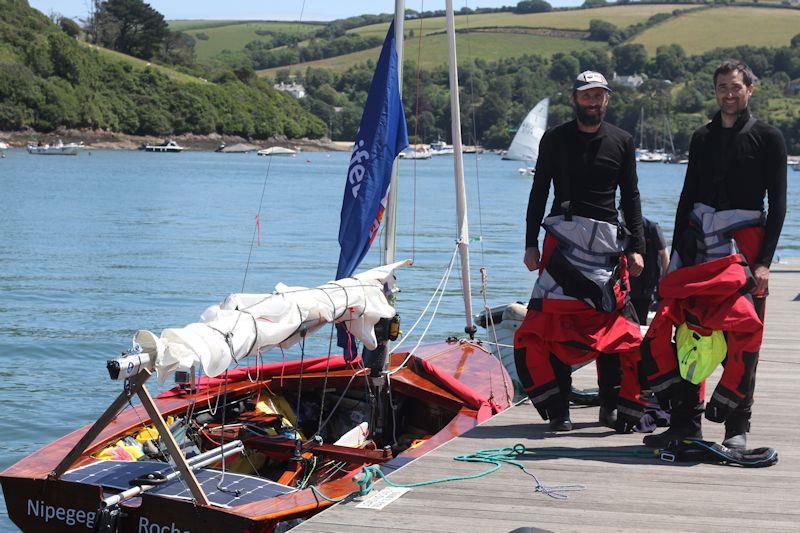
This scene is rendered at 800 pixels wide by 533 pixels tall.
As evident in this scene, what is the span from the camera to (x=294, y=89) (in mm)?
168750

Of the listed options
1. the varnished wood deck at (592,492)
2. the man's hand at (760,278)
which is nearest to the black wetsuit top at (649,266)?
the varnished wood deck at (592,492)

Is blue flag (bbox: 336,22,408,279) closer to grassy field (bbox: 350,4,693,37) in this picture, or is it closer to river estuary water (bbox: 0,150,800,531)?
river estuary water (bbox: 0,150,800,531)

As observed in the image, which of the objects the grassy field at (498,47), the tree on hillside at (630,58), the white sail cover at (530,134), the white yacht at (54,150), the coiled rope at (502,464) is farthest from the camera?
the grassy field at (498,47)

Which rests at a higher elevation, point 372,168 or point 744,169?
point 744,169

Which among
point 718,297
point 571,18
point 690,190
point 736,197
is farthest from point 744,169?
point 571,18

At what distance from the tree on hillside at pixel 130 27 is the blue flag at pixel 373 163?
15109 centimetres

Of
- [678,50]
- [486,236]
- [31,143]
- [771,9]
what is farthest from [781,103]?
[486,236]

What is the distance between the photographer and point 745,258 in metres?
5.93

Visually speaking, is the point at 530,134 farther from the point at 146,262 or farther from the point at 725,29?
the point at 725,29

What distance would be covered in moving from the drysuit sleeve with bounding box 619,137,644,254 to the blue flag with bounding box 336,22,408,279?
229 cm

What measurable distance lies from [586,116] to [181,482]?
9.12ft

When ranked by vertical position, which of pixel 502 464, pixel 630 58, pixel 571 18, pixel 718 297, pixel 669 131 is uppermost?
pixel 571 18

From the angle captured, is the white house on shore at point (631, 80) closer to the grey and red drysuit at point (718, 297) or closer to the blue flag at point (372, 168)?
the blue flag at point (372, 168)

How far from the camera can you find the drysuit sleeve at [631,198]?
254 inches
